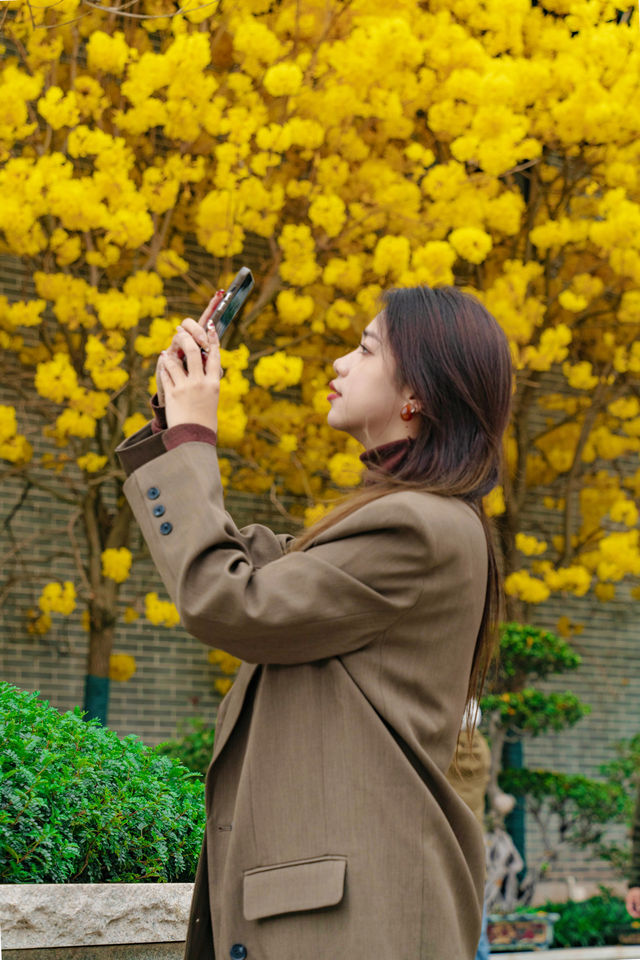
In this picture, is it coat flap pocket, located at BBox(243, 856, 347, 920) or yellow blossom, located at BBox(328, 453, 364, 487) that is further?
yellow blossom, located at BBox(328, 453, 364, 487)

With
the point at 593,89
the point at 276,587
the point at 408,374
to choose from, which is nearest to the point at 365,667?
the point at 276,587

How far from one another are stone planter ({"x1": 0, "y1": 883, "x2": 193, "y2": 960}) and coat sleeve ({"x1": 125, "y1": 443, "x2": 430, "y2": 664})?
1.17m

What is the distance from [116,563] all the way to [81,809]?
560cm

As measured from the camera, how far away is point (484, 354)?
5.77ft

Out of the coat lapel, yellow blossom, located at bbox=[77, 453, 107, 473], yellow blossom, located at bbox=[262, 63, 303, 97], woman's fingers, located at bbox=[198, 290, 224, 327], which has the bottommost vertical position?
the coat lapel

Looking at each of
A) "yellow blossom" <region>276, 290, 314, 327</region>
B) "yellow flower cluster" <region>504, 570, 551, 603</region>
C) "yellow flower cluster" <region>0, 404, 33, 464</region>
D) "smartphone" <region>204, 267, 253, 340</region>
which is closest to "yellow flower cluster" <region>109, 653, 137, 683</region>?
"yellow flower cluster" <region>0, 404, 33, 464</region>

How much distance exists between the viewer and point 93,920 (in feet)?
8.31

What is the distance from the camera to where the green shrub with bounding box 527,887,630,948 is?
8.97 m

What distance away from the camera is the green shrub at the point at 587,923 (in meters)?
8.97

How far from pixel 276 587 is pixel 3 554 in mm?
8005

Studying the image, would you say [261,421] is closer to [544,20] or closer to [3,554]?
A: [3,554]

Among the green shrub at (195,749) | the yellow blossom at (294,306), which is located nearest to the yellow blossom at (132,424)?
the yellow blossom at (294,306)

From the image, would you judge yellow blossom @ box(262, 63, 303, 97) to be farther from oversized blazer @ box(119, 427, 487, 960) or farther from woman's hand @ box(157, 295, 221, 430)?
oversized blazer @ box(119, 427, 487, 960)

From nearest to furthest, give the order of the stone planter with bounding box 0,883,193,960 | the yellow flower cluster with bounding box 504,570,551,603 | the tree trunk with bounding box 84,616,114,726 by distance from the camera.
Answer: the stone planter with bounding box 0,883,193,960, the tree trunk with bounding box 84,616,114,726, the yellow flower cluster with bounding box 504,570,551,603
